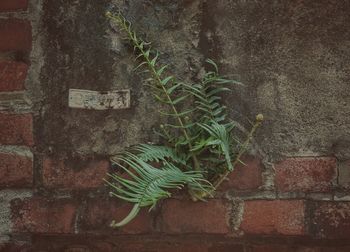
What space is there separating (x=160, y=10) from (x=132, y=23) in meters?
0.08

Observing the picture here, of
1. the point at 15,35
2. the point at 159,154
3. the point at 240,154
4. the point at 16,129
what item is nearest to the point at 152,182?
the point at 159,154

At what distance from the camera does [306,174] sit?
1098 millimetres

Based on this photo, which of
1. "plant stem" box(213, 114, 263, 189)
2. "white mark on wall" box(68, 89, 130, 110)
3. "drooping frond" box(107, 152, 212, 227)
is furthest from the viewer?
"white mark on wall" box(68, 89, 130, 110)

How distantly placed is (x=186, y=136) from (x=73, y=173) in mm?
326

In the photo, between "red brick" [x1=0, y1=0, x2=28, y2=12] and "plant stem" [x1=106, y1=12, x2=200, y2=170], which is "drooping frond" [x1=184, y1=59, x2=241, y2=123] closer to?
"plant stem" [x1=106, y1=12, x2=200, y2=170]

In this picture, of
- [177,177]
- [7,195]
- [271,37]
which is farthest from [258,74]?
[7,195]

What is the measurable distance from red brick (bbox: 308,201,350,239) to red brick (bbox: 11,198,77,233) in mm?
611

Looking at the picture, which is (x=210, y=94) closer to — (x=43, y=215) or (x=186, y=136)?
(x=186, y=136)

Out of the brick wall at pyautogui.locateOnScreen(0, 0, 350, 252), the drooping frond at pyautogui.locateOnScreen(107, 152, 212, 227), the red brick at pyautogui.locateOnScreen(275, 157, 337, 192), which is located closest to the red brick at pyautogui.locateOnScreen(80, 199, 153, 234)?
the brick wall at pyautogui.locateOnScreen(0, 0, 350, 252)

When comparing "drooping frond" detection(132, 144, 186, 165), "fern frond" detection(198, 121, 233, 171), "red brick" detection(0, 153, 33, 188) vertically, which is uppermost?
"fern frond" detection(198, 121, 233, 171)

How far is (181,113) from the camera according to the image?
1083mm

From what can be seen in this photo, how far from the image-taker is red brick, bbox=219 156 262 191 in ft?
3.65

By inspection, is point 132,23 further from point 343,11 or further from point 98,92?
point 343,11

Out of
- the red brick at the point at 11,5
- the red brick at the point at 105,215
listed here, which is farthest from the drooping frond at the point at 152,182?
the red brick at the point at 11,5
